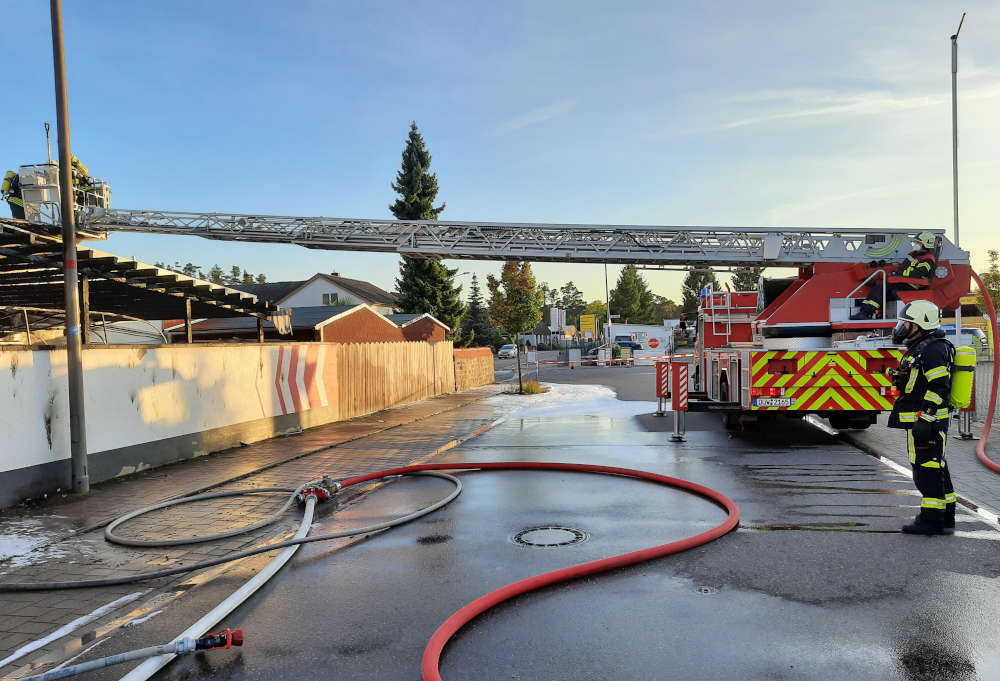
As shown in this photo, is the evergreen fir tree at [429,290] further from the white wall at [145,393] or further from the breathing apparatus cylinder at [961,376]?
the breathing apparatus cylinder at [961,376]

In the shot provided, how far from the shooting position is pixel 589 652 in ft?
11.3

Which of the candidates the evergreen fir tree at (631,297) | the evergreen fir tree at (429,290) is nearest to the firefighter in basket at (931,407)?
the evergreen fir tree at (429,290)

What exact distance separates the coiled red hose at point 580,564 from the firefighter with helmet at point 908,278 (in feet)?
16.5

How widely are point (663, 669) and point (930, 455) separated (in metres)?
3.47

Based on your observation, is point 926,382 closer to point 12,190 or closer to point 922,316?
point 922,316

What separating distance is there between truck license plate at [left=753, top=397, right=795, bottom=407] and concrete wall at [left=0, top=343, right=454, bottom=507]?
8126 millimetres

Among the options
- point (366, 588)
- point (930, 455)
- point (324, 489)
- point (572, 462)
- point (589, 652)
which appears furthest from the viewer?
point (572, 462)

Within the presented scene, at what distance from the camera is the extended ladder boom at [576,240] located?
39.3 ft

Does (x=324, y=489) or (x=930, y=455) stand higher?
(x=930, y=455)

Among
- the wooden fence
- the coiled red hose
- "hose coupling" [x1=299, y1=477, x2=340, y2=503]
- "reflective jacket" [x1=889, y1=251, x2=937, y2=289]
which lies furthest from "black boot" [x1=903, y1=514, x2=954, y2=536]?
the wooden fence

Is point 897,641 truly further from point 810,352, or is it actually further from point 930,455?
point 810,352

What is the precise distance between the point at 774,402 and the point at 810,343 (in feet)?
4.78

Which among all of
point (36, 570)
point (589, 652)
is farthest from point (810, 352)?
point (36, 570)

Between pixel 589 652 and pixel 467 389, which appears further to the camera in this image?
pixel 467 389
